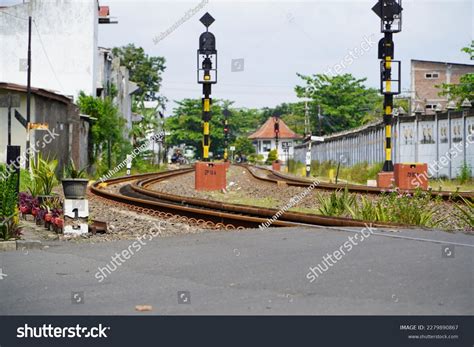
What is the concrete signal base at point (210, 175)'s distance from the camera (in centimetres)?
2394

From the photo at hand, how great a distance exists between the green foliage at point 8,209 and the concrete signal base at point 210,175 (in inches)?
496

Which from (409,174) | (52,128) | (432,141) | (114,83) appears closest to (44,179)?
(409,174)

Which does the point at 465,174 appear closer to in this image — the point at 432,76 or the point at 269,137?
the point at 432,76

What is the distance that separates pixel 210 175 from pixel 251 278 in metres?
17.0

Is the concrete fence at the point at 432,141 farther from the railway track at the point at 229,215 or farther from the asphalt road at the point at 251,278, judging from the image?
the asphalt road at the point at 251,278

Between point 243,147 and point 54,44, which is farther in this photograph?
point 243,147

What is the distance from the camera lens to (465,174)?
27.0m

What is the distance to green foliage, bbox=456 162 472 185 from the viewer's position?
26812mm

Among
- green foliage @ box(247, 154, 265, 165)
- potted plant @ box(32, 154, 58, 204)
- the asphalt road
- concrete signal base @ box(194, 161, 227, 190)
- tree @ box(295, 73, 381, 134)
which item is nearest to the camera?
the asphalt road

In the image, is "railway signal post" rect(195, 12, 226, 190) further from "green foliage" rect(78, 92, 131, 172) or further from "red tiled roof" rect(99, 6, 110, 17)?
"red tiled roof" rect(99, 6, 110, 17)

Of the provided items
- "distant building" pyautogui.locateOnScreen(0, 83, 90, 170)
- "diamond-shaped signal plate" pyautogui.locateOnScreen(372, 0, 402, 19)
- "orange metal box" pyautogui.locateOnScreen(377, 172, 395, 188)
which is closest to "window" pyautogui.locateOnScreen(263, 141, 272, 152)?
"distant building" pyautogui.locateOnScreen(0, 83, 90, 170)

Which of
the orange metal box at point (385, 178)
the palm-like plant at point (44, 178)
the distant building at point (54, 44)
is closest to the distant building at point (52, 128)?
the distant building at point (54, 44)

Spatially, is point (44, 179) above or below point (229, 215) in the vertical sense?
above

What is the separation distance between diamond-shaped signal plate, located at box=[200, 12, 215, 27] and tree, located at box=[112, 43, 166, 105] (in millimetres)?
70435
